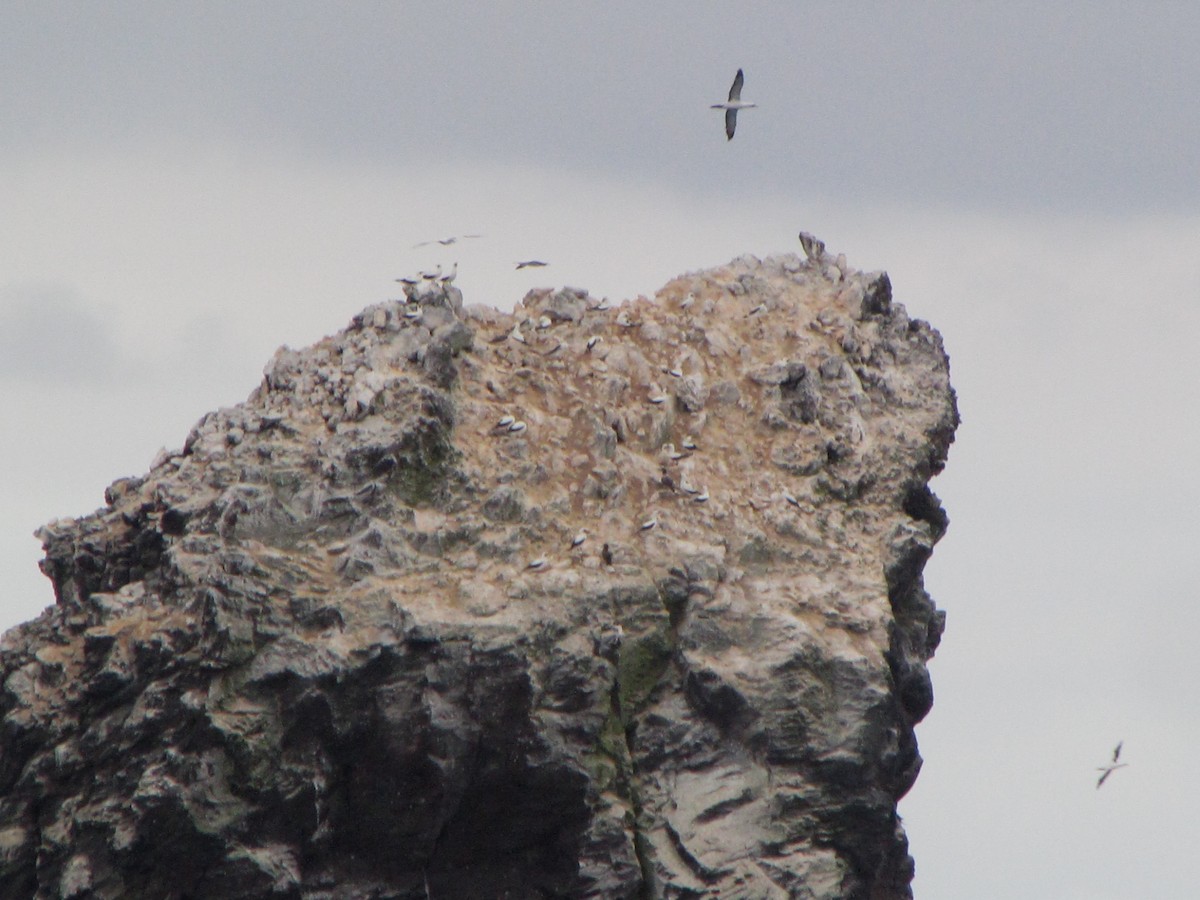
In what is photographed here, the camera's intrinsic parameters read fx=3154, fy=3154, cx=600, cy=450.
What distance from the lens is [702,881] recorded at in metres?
52.0

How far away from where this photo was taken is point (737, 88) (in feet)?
205

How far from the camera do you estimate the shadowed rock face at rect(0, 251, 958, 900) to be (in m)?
51.2

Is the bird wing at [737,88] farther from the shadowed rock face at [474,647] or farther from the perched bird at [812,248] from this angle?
the shadowed rock face at [474,647]

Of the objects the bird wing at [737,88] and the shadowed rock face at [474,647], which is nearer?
the shadowed rock face at [474,647]

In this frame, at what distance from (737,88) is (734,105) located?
1.47 feet

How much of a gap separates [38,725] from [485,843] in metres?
7.69

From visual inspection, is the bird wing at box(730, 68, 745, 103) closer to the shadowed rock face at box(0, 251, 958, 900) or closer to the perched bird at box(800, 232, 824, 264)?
the perched bird at box(800, 232, 824, 264)

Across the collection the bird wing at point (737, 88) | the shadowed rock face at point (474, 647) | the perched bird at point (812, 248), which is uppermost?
the bird wing at point (737, 88)

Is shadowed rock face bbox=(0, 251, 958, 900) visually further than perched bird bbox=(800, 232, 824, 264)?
No

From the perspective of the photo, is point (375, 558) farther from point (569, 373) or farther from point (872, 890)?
point (872, 890)

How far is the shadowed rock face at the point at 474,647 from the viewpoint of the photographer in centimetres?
5116

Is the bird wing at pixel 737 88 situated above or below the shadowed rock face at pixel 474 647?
above

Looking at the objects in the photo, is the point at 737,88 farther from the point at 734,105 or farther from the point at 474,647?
the point at 474,647

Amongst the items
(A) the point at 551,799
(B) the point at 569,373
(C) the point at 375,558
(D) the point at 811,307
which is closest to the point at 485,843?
(A) the point at 551,799
